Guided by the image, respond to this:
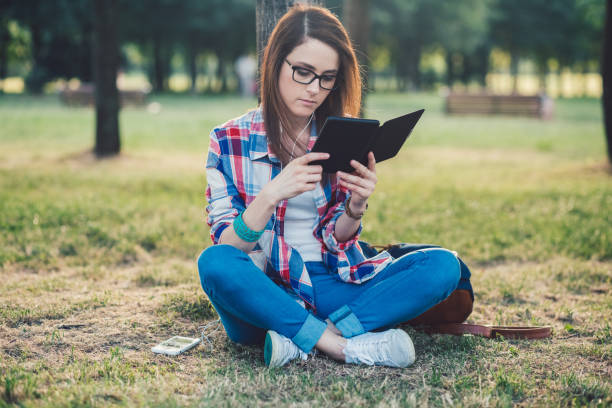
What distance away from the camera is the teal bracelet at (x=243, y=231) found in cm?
278

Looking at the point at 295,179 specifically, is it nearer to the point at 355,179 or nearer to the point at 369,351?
the point at 355,179

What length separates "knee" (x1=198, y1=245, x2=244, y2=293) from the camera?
2.73 m

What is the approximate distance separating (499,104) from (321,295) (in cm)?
1936

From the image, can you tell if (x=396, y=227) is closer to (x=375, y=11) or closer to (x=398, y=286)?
(x=398, y=286)

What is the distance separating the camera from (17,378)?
2.66 meters

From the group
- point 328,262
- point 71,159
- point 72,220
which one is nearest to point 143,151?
point 71,159

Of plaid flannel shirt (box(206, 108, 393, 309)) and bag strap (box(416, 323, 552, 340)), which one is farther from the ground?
plaid flannel shirt (box(206, 108, 393, 309))

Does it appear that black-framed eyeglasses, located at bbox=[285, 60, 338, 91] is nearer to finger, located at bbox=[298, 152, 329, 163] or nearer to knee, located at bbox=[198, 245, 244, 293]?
finger, located at bbox=[298, 152, 329, 163]

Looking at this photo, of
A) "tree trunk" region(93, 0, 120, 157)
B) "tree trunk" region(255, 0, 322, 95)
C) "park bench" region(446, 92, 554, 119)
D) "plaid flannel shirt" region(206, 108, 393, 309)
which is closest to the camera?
"plaid flannel shirt" region(206, 108, 393, 309)

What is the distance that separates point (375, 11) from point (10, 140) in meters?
27.8

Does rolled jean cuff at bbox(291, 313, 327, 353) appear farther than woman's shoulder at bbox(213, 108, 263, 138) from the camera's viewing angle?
No

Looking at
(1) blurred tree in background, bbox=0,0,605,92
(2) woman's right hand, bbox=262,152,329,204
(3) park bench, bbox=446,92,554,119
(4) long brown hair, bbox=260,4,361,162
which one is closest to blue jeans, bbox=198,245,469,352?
(2) woman's right hand, bbox=262,152,329,204

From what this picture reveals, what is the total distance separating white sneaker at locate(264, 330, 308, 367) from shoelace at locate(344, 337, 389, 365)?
0.75 ft

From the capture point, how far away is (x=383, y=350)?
2.85 m
